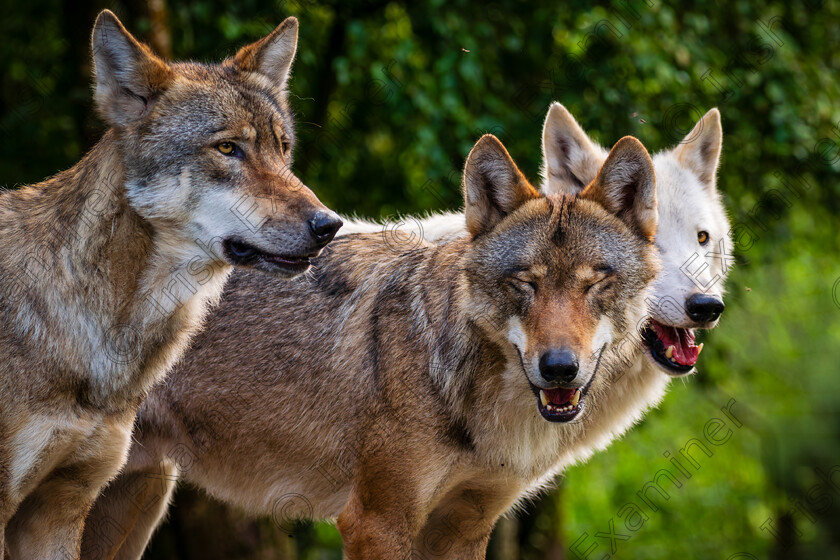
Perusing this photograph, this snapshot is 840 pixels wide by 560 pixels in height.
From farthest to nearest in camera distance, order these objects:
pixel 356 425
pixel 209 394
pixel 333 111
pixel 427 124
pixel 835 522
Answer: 1. pixel 835 522
2. pixel 333 111
3. pixel 427 124
4. pixel 209 394
5. pixel 356 425

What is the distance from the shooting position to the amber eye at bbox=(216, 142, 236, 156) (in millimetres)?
3678

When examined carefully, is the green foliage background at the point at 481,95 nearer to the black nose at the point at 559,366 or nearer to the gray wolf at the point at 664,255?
the gray wolf at the point at 664,255

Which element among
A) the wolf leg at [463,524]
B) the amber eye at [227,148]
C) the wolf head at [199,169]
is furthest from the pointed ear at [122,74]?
the wolf leg at [463,524]

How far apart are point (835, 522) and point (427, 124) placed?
753 centimetres

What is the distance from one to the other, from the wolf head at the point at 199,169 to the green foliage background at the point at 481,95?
2750 mm

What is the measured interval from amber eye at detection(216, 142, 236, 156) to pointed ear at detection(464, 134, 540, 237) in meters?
1.00

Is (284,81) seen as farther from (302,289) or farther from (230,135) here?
(302,289)

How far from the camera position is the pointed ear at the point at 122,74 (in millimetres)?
3551

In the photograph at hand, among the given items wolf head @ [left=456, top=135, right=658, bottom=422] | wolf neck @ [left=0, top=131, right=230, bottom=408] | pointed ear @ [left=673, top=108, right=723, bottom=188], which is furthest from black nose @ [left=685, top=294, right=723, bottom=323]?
wolf neck @ [left=0, top=131, right=230, bottom=408]

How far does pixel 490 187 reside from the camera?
401 centimetres

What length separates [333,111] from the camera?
838 centimetres

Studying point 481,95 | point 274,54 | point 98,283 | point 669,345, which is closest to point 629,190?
point 669,345

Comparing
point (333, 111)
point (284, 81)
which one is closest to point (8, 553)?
point (284, 81)

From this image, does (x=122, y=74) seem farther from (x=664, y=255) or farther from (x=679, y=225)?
(x=679, y=225)
